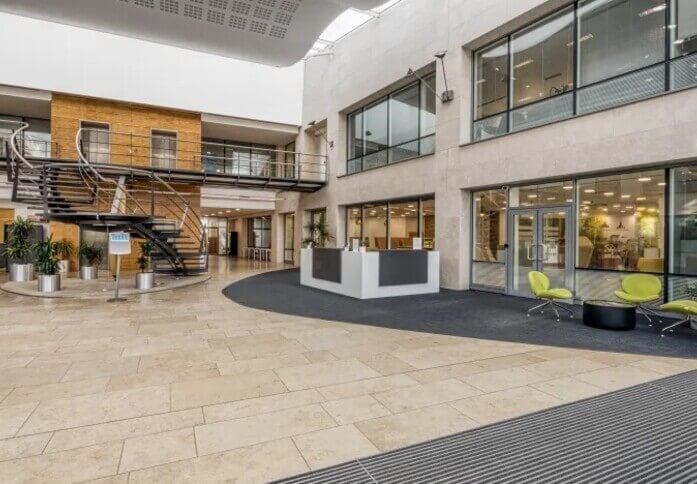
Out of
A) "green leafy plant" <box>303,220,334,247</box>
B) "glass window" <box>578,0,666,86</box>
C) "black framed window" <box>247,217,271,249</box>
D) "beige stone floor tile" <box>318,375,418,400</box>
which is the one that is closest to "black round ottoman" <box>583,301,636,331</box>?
"beige stone floor tile" <box>318,375,418,400</box>

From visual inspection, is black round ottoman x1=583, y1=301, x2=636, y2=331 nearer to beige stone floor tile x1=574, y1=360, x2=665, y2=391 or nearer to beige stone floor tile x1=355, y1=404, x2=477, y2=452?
beige stone floor tile x1=574, y1=360, x2=665, y2=391

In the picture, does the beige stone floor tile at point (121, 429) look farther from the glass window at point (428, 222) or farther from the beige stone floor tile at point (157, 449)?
the glass window at point (428, 222)

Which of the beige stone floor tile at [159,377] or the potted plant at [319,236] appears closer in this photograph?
the beige stone floor tile at [159,377]

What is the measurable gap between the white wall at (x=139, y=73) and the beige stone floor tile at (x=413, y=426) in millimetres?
15756

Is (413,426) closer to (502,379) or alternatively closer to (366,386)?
(366,386)

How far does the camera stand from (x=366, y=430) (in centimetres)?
283

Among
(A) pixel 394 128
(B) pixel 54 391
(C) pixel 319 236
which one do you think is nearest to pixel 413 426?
(B) pixel 54 391

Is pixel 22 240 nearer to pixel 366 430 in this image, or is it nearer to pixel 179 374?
pixel 179 374

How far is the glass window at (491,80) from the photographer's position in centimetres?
979

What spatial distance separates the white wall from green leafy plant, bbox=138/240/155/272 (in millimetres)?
6917

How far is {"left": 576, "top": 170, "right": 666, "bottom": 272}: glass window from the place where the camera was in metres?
7.18

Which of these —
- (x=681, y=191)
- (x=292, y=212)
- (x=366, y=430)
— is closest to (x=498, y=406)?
(x=366, y=430)

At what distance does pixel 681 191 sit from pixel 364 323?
19.2 feet

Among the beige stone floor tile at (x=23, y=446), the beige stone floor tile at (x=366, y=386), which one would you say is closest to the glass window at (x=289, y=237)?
the beige stone floor tile at (x=366, y=386)
